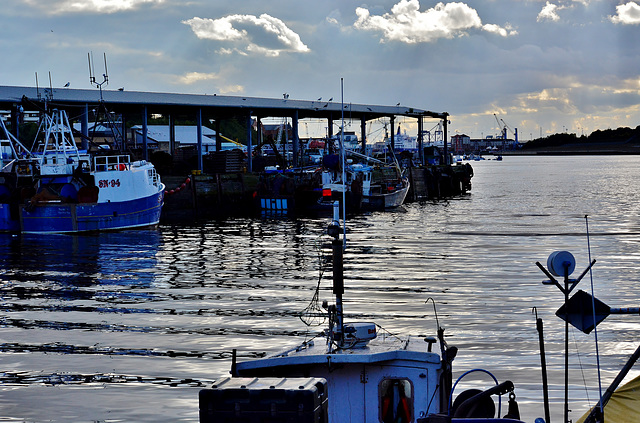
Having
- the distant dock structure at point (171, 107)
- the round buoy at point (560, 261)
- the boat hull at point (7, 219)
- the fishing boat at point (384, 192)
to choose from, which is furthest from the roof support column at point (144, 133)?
the round buoy at point (560, 261)

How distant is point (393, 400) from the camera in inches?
472

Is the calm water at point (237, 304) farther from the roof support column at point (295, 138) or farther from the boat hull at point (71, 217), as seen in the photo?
the roof support column at point (295, 138)

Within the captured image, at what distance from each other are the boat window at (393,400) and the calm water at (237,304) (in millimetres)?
4067

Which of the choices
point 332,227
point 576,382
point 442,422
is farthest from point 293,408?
point 576,382

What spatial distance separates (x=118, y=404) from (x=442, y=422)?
27.7 feet

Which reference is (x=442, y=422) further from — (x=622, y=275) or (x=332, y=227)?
(x=622, y=275)

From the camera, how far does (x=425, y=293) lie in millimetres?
28406

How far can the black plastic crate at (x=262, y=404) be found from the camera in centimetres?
A: 888

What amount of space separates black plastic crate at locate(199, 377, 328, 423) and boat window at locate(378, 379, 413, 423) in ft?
9.64

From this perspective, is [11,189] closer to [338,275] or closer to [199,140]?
[199,140]

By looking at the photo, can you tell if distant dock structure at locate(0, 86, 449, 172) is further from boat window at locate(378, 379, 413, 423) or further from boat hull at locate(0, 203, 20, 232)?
boat window at locate(378, 379, 413, 423)

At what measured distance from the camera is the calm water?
17.3 m

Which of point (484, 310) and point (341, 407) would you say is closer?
point (341, 407)

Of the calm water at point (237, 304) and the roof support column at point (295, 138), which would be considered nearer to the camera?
the calm water at point (237, 304)
